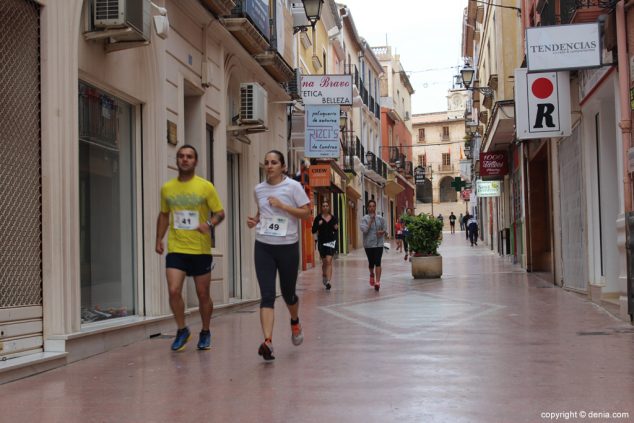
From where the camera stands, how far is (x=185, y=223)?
752 centimetres

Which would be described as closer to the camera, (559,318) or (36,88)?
(36,88)

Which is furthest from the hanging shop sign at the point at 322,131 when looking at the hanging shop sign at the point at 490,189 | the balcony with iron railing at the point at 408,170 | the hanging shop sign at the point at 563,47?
the balcony with iron railing at the point at 408,170

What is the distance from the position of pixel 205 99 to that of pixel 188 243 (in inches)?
175

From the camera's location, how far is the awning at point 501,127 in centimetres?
2023

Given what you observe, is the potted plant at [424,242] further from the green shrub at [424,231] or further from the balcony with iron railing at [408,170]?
the balcony with iron railing at [408,170]

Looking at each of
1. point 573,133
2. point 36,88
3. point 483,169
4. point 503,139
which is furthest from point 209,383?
point 483,169

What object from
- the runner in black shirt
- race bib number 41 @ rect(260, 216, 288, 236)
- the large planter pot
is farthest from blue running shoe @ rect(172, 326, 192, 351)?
the large planter pot

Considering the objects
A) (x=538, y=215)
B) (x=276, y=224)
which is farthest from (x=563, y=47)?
(x=538, y=215)

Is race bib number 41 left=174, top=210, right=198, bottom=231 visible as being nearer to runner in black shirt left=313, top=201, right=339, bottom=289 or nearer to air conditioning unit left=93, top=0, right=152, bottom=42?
air conditioning unit left=93, top=0, right=152, bottom=42

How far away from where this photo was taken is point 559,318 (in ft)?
32.7

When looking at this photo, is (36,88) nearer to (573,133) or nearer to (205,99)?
(205,99)

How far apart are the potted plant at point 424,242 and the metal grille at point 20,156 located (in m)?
11.8

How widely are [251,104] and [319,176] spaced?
12886 millimetres

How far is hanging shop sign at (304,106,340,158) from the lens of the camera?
18688 mm
